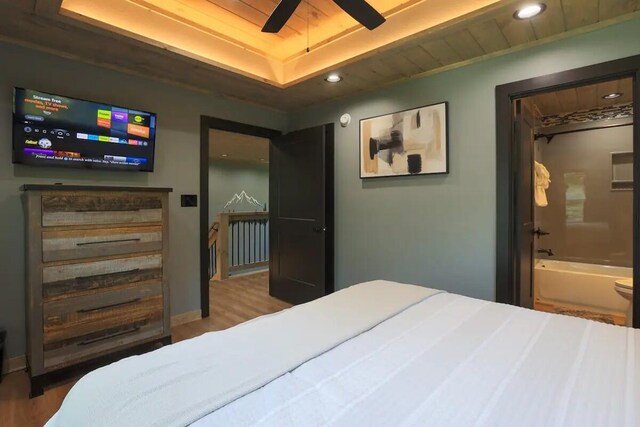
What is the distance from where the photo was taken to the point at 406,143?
9.39 ft

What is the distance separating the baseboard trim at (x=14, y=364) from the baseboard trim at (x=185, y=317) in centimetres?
102

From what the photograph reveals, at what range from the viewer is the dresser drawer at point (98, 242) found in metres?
1.93

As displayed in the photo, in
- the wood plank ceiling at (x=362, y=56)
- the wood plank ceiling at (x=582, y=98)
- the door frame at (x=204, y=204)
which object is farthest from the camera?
the door frame at (x=204, y=204)

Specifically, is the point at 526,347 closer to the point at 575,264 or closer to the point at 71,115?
the point at 71,115

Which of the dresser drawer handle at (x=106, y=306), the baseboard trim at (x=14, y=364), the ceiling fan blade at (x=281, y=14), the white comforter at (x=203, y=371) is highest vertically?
the ceiling fan blade at (x=281, y=14)

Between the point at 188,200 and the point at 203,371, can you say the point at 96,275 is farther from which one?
the point at 203,371

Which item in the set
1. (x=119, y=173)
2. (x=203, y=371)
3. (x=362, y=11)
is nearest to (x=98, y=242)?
(x=119, y=173)

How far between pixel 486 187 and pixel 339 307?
1.68 meters

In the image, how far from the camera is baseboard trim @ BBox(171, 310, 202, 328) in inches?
118

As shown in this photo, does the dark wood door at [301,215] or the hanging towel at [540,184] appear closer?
the dark wood door at [301,215]

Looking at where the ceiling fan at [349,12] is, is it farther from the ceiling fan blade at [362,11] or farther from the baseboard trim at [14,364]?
the baseboard trim at [14,364]

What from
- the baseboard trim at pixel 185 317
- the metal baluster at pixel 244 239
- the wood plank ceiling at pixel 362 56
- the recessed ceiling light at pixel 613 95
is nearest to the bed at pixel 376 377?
the wood plank ceiling at pixel 362 56

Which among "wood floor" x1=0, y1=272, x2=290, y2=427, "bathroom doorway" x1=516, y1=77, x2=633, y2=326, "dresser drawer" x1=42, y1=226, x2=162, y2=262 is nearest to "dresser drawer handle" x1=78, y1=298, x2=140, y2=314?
"dresser drawer" x1=42, y1=226, x2=162, y2=262

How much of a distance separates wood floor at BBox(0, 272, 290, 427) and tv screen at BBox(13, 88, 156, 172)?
4.75 ft
